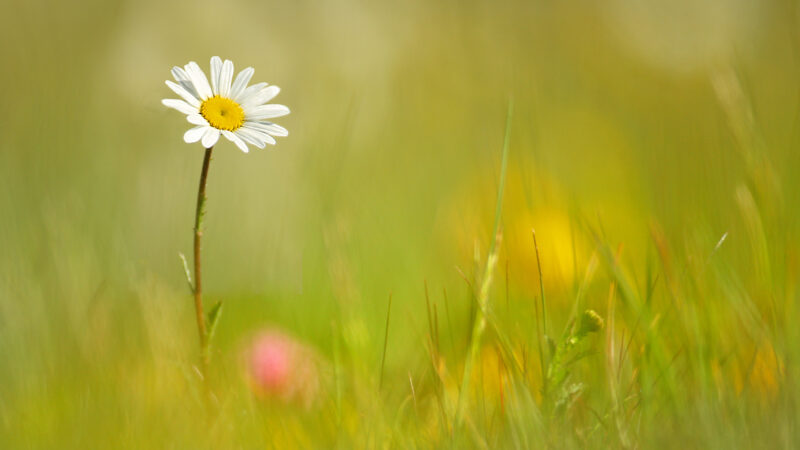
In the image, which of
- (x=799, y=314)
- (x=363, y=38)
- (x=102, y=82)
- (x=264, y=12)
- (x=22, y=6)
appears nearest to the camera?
(x=799, y=314)

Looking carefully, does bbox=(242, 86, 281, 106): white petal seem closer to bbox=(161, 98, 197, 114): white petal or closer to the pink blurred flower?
bbox=(161, 98, 197, 114): white petal

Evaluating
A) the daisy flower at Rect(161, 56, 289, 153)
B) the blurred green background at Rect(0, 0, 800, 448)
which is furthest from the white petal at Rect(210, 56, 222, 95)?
the blurred green background at Rect(0, 0, 800, 448)

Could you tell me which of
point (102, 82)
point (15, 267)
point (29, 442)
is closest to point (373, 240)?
point (15, 267)

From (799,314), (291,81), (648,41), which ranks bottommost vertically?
(799,314)

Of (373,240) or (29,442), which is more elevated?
(373,240)

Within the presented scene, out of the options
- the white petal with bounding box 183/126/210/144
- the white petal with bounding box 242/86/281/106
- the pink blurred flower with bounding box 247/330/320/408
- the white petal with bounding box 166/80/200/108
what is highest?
the white petal with bounding box 242/86/281/106

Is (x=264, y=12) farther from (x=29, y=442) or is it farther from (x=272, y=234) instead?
(x=29, y=442)

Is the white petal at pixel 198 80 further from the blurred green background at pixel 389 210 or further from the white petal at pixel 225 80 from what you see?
the blurred green background at pixel 389 210
